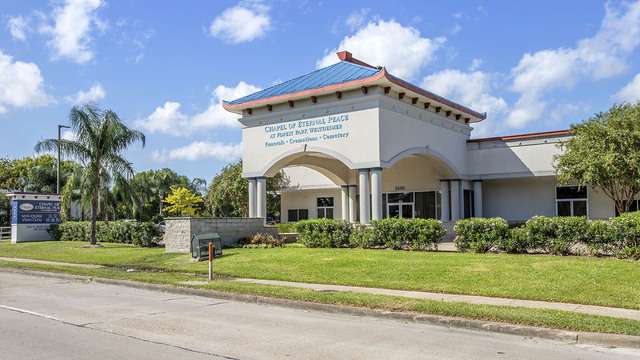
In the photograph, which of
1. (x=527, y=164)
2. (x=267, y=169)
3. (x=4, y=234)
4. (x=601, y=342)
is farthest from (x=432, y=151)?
(x=4, y=234)

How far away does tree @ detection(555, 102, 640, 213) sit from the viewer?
24672 millimetres

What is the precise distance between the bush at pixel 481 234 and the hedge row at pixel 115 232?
15714 mm

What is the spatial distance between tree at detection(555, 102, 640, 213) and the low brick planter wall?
15012 mm

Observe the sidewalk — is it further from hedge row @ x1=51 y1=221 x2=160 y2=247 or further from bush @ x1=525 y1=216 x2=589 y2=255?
hedge row @ x1=51 y1=221 x2=160 y2=247

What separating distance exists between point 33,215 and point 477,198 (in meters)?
26.4

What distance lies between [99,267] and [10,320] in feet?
34.8

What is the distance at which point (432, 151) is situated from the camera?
28.9m

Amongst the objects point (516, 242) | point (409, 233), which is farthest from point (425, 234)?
point (516, 242)

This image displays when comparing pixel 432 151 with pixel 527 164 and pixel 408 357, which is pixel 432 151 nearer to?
pixel 527 164

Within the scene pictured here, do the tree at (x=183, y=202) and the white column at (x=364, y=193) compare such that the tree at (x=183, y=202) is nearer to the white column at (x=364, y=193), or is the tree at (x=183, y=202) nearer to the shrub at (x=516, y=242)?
the white column at (x=364, y=193)

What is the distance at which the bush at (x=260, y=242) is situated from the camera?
77.3ft

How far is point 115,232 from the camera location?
30.8m

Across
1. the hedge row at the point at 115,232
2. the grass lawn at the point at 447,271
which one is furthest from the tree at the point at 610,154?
the hedge row at the point at 115,232

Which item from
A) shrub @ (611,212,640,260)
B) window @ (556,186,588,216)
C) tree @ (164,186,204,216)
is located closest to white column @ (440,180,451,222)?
window @ (556,186,588,216)
